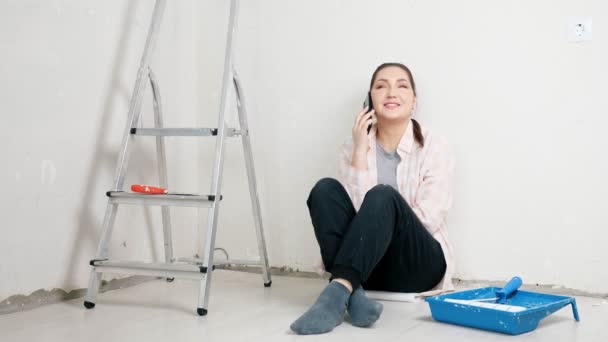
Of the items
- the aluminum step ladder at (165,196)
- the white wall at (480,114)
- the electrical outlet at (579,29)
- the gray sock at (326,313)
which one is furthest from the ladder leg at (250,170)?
the electrical outlet at (579,29)

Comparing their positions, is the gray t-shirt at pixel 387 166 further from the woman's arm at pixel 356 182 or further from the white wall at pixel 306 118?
the white wall at pixel 306 118

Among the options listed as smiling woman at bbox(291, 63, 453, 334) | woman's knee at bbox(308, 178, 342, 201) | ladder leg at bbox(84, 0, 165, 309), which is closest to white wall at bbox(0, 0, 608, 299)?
Result: ladder leg at bbox(84, 0, 165, 309)

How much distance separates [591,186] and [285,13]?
150cm

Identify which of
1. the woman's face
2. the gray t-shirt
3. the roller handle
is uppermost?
the woman's face

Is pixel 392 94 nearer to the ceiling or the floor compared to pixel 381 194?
nearer to the ceiling

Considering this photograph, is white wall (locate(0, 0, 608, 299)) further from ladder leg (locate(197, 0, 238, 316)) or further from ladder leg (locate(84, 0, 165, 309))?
ladder leg (locate(197, 0, 238, 316))

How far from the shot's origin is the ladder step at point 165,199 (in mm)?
2242

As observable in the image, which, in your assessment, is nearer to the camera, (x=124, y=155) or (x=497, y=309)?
(x=497, y=309)

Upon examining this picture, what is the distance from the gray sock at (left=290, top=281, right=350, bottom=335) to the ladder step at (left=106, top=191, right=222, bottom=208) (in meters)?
0.55

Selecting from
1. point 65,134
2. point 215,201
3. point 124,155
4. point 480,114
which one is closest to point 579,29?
point 480,114

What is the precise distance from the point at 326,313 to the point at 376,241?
27cm

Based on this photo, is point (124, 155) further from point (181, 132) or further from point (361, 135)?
point (361, 135)

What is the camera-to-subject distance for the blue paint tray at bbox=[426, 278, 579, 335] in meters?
1.84

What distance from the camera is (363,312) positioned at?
1.94m
